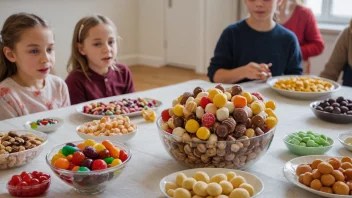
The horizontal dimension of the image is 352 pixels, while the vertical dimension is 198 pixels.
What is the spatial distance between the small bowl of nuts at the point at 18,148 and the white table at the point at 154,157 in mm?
24

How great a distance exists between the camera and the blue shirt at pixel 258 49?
8.34 feet

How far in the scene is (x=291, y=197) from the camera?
1.15 meters

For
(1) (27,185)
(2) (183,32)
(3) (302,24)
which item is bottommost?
(2) (183,32)

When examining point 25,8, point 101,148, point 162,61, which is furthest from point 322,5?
point 101,148

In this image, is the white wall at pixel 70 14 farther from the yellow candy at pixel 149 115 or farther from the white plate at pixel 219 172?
the white plate at pixel 219 172

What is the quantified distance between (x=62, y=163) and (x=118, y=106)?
0.72m

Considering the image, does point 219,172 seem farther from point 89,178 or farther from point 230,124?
point 89,178

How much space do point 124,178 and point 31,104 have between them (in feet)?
3.22

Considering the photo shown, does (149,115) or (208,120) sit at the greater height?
(208,120)

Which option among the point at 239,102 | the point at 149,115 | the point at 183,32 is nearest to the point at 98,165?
the point at 239,102

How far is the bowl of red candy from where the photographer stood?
1.15 metres

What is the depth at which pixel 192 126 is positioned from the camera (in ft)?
4.03

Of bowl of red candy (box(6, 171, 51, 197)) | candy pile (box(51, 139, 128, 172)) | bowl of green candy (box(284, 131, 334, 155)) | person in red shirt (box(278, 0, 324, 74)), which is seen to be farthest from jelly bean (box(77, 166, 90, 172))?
person in red shirt (box(278, 0, 324, 74))

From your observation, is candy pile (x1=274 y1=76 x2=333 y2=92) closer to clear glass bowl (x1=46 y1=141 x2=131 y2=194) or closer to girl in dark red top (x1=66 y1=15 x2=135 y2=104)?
girl in dark red top (x1=66 y1=15 x2=135 y2=104)
